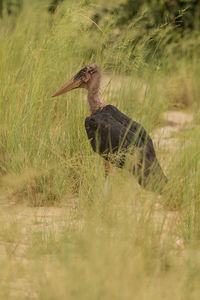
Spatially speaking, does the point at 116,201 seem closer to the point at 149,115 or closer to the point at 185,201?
the point at 185,201

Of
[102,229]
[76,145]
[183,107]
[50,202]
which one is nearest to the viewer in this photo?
[102,229]

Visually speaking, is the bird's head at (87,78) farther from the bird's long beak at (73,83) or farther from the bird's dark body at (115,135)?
the bird's dark body at (115,135)

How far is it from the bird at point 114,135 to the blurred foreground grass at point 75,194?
0.28 ft

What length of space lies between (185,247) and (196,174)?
45 centimetres

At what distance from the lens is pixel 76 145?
4.02 meters

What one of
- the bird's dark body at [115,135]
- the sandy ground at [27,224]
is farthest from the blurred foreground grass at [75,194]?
the bird's dark body at [115,135]

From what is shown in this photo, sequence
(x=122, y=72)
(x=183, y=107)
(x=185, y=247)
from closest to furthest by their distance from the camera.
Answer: (x=185, y=247) → (x=122, y=72) → (x=183, y=107)

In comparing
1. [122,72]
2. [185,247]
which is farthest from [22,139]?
[185,247]

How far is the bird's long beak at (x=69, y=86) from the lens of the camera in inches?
156

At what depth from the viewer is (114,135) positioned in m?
3.50

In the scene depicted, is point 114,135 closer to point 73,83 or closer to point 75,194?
point 75,194

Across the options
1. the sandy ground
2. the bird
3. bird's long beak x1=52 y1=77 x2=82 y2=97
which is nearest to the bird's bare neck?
the bird

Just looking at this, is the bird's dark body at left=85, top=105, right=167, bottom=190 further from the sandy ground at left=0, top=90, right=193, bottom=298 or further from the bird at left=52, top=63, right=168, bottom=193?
the sandy ground at left=0, top=90, right=193, bottom=298

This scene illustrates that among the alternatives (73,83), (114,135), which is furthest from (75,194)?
(73,83)
